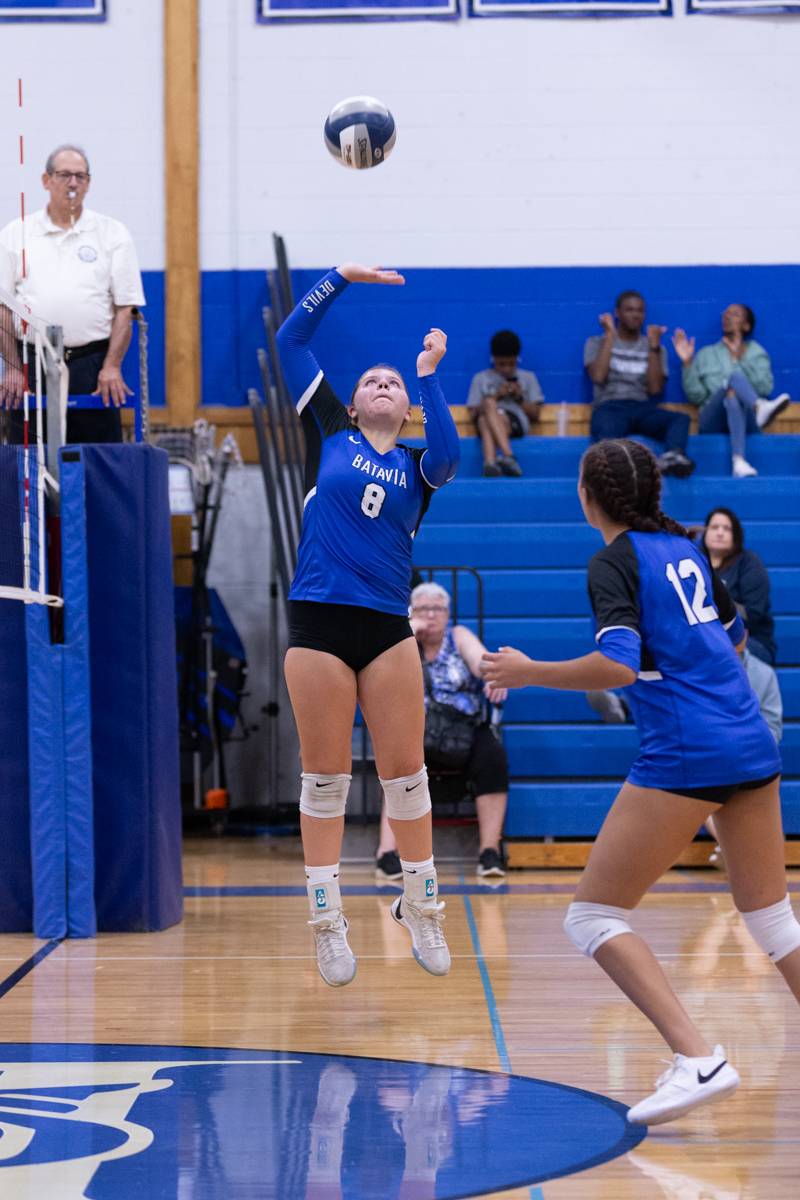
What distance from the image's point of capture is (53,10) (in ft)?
35.6

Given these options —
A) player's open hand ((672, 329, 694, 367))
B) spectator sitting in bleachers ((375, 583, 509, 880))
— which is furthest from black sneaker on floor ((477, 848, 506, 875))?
player's open hand ((672, 329, 694, 367))

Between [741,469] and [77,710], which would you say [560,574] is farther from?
[77,710]

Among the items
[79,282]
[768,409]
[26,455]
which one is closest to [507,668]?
[26,455]

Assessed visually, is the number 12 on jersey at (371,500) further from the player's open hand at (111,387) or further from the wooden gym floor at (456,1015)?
the player's open hand at (111,387)

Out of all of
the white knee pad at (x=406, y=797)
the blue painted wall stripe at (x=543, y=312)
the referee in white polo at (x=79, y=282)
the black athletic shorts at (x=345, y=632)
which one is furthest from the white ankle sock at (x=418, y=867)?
the blue painted wall stripe at (x=543, y=312)

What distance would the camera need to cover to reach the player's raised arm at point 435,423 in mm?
4645

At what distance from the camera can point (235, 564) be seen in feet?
33.9

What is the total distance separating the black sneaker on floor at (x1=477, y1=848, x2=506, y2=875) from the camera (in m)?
7.45

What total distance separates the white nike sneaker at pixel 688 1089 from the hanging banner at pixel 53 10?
9.53 m

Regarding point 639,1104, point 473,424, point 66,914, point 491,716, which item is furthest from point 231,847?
point 639,1104

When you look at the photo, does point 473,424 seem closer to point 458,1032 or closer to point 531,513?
point 531,513

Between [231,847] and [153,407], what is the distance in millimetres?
3445

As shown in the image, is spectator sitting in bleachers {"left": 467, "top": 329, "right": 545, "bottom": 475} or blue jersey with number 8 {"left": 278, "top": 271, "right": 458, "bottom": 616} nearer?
blue jersey with number 8 {"left": 278, "top": 271, "right": 458, "bottom": 616}

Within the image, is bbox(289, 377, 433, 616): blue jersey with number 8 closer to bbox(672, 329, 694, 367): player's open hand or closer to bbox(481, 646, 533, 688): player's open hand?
bbox(481, 646, 533, 688): player's open hand
